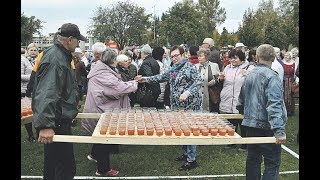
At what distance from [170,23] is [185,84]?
44215 millimetres

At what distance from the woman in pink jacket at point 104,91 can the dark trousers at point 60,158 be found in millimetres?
1372

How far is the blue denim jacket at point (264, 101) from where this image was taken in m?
3.81

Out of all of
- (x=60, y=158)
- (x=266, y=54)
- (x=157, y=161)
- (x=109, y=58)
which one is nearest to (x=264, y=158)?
(x=266, y=54)

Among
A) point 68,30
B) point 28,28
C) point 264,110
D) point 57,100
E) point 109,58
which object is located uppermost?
point 28,28

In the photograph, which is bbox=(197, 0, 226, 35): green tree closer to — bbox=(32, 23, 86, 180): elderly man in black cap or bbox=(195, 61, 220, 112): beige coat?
A: bbox=(195, 61, 220, 112): beige coat

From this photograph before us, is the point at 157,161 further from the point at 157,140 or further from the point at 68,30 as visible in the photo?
the point at 68,30

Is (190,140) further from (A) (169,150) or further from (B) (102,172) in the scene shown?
(A) (169,150)

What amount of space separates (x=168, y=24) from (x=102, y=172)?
44578 millimetres

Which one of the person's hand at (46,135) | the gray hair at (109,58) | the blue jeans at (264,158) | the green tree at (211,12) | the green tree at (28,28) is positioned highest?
the green tree at (211,12)

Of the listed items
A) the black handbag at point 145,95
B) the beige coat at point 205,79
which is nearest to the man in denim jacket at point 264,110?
the beige coat at point 205,79

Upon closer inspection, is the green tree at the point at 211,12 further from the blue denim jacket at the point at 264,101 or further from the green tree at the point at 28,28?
the blue denim jacket at the point at 264,101

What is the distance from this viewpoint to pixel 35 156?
6191 mm

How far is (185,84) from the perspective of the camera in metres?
5.42
